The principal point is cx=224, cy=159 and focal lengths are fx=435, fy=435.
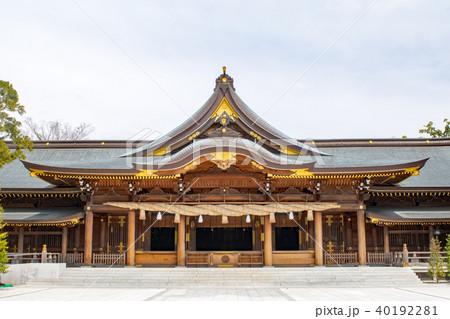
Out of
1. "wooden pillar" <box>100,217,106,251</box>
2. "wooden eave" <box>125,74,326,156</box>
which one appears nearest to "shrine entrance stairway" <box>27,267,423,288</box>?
"wooden pillar" <box>100,217,106,251</box>

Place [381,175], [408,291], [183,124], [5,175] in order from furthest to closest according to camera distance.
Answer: [5,175], [183,124], [381,175], [408,291]

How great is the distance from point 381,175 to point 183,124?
9.48m

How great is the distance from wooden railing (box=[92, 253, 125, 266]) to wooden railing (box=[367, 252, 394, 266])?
11.6 metres

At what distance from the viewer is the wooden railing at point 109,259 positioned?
20219 millimetres

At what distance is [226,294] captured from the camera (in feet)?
48.3

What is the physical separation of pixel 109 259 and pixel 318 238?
984cm

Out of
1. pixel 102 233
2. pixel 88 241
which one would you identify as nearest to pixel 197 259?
pixel 88 241

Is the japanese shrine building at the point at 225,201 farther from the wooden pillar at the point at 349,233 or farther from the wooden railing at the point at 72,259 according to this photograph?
the wooden railing at the point at 72,259

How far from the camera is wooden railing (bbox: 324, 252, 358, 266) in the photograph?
20.5 metres

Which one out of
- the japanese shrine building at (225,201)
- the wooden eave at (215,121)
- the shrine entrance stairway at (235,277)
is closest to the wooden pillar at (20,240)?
the japanese shrine building at (225,201)

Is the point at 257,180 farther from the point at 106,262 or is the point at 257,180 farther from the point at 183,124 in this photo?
the point at 106,262

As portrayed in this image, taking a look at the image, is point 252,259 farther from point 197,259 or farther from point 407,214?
point 407,214

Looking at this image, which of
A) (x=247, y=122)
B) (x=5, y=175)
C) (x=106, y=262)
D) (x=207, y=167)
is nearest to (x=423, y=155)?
(x=247, y=122)

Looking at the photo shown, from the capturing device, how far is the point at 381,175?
19.5 meters
